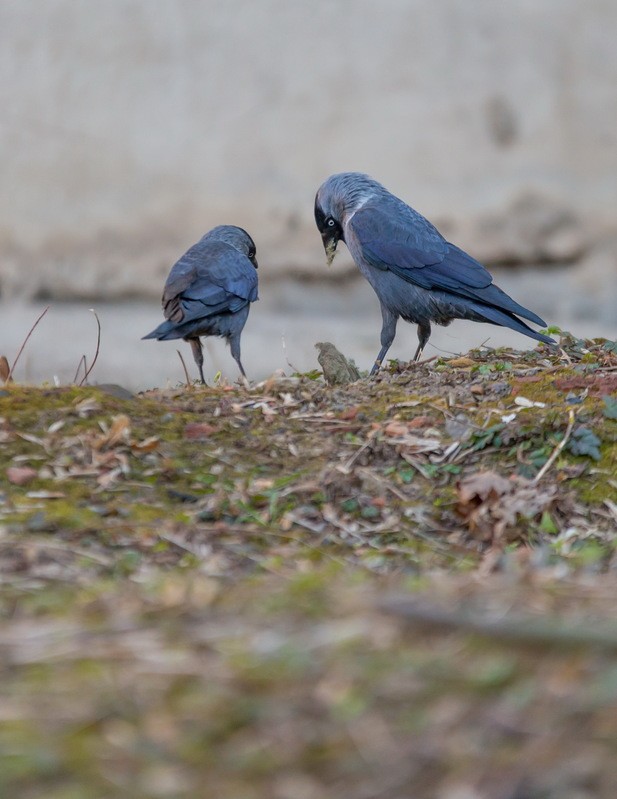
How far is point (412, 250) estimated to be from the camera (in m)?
7.27

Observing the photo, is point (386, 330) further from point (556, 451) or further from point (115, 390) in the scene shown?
point (556, 451)

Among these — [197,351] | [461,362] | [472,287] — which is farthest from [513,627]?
[197,351]

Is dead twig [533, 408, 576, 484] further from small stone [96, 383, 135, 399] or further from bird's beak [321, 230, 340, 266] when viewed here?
bird's beak [321, 230, 340, 266]

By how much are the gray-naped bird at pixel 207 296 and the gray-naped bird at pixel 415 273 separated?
95 cm

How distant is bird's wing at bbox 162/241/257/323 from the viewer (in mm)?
7742

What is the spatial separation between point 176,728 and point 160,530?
185 cm

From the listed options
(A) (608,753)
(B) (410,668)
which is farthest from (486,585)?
(A) (608,753)

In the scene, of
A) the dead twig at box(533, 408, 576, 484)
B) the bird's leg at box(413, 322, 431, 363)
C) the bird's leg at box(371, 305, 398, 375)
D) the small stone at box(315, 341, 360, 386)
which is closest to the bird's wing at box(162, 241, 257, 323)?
the bird's leg at box(371, 305, 398, 375)

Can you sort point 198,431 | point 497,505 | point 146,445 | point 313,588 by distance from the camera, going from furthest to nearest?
1. point 198,431
2. point 146,445
3. point 497,505
4. point 313,588

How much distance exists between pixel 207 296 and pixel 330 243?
3.45ft

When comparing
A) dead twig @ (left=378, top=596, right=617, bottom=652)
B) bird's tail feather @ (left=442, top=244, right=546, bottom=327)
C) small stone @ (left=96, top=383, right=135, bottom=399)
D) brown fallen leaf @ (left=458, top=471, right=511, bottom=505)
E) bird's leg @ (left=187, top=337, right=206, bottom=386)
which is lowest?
dead twig @ (left=378, top=596, right=617, bottom=652)

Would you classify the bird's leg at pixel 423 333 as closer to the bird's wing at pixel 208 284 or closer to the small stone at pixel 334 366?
the small stone at pixel 334 366

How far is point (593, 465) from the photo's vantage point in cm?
462

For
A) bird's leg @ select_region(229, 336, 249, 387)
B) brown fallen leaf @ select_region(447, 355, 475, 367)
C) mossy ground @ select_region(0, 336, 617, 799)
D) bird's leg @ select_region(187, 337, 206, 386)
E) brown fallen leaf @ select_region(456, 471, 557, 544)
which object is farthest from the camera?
bird's leg @ select_region(187, 337, 206, 386)
